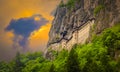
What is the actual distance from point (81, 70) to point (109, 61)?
347 inches

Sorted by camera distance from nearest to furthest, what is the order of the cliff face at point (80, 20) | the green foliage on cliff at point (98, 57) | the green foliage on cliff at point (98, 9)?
the green foliage on cliff at point (98, 57)
the cliff face at point (80, 20)
the green foliage on cliff at point (98, 9)

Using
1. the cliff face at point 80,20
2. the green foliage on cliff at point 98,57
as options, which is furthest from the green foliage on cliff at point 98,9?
the green foliage on cliff at point 98,57

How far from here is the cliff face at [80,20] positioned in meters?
96.0

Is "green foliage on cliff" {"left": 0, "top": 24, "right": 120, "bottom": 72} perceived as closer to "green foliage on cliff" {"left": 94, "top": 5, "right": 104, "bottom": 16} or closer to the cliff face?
the cliff face

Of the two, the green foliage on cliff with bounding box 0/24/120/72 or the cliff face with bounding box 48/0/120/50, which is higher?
the cliff face with bounding box 48/0/120/50

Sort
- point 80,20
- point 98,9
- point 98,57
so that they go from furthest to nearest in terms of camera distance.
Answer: point 80,20, point 98,9, point 98,57

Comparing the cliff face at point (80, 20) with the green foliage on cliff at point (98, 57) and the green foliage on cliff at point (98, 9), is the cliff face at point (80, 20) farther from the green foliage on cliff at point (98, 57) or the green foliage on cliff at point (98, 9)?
the green foliage on cliff at point (98, 57)

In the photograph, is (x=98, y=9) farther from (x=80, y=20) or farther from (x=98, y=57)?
(x=98, y=57)

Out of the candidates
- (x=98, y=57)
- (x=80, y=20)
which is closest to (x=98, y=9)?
(x=80, y=20)

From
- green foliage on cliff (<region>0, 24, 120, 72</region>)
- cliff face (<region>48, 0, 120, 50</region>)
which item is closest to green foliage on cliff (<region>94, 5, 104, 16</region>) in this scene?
cliff face (<region>48, 0, 120, 50</region>)

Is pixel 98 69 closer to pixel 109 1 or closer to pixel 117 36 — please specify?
pixel 117 36

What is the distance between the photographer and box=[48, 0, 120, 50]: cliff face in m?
96.0

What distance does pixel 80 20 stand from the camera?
119000mm

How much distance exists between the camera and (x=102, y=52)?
8025 cm
